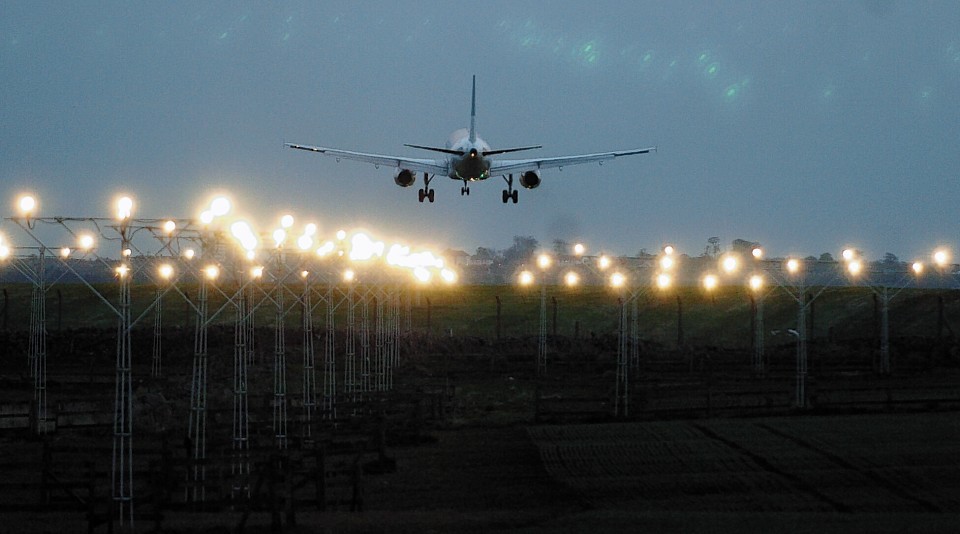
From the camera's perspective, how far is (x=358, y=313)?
3976 inches

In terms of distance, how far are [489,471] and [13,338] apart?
158 feet

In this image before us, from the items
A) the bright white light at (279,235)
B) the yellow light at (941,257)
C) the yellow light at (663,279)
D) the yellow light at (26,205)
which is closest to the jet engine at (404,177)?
the yellow light at (663,279)

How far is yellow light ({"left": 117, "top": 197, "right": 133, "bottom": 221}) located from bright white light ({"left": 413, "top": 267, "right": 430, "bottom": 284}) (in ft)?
91.1

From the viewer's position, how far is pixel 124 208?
21.1m

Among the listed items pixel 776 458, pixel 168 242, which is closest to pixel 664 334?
pixel 776 458

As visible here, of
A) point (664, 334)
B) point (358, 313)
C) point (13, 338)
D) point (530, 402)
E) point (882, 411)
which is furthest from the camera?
point (358, 313)

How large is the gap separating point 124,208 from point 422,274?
28407 mm

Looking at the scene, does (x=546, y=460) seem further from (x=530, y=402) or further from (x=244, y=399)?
(x=530, y=402)

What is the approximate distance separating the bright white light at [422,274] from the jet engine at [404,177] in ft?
41.3

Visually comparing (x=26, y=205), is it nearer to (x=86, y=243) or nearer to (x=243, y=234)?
(x=243, y=234)

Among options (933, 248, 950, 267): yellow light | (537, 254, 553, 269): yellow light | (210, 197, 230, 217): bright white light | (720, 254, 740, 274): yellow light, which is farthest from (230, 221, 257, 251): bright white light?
(933, 248, 950, 267): yellow light

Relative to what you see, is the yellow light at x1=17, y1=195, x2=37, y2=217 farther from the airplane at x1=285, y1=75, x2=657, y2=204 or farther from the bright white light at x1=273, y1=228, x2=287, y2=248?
the airplane at x1=285, y1=75, x2=657, y2=204

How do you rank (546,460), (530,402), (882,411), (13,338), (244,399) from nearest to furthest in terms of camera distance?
(244,399)
(546,460)
(882,411)
(530,402)
(13,338)

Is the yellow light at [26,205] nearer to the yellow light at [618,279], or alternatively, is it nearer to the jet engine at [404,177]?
the yellow light at [618,279]
